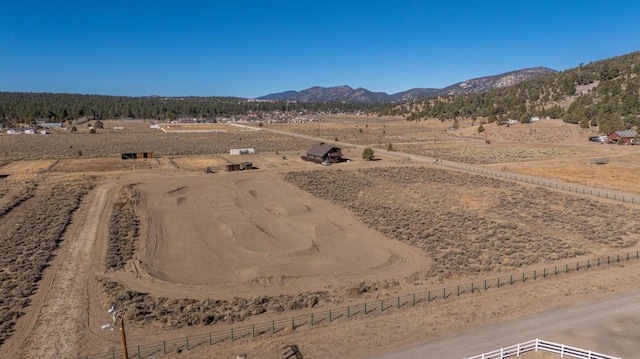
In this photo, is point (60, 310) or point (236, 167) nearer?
point (60, 310)

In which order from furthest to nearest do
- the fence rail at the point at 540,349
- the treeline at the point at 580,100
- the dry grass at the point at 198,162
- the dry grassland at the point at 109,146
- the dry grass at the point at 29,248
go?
the treeline at the point at 580,100 → the dry grassland at the point at 109,146 → the dry grass at the point at 198,162 → the dry grass at the point at 29,248 → the fence rail at the point at 540,349

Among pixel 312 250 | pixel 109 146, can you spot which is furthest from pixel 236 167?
pixel 109 146

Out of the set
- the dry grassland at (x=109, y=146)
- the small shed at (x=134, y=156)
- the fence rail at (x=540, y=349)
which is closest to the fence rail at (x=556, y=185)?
the fence rail at (x=540, y=349)

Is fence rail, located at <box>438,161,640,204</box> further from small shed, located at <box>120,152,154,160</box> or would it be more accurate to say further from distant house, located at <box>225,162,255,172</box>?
small shed, located at <box>120,152,154,160</box>

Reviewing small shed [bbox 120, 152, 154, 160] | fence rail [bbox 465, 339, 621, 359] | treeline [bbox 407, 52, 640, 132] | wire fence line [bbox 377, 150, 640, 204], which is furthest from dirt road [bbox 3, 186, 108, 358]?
treeline [bbox 407, 52, 640, 132]

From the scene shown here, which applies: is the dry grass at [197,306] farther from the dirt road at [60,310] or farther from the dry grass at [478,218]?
the dry grass at [478,218]

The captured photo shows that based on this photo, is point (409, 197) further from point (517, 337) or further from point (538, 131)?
point (538, 131)

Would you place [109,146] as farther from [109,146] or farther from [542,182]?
[542,182]
